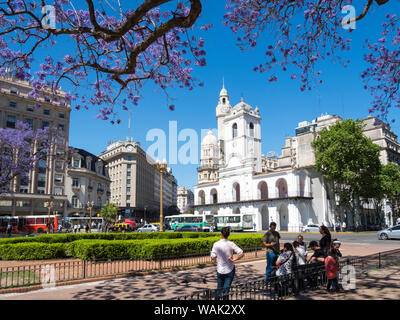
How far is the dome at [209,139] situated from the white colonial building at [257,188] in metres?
48.5

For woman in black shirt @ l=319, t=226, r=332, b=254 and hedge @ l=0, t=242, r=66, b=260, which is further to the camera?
hedge @ l=0, t=242, r=66, b=260

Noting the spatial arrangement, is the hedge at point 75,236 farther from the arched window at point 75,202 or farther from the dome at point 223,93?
the dome at point 223,93

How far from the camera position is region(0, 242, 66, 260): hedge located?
45.8 ft

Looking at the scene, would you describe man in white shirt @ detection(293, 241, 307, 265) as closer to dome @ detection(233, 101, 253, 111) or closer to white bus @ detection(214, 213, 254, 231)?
white bus @ detection(214, 213, 254, 231)

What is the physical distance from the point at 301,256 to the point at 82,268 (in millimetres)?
7204

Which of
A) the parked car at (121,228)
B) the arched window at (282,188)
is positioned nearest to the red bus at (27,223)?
the parked car at (121,228)

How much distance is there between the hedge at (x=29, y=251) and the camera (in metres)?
14.0

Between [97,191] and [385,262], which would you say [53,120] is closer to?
[97,191]

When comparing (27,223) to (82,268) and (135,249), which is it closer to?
(135,249)

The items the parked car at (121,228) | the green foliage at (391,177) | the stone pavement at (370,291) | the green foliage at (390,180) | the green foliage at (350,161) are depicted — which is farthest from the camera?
the green foliage at (391,177)

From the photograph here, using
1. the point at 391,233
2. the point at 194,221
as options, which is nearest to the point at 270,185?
the point at 194,221

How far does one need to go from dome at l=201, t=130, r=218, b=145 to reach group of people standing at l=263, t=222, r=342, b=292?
98.4 meters

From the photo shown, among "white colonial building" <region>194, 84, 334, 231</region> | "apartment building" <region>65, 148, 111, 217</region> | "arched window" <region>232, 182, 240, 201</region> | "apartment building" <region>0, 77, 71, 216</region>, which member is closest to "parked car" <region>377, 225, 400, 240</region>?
"white colonial building" <region>194, 84, 334, 231</region>

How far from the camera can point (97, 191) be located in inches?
2389
